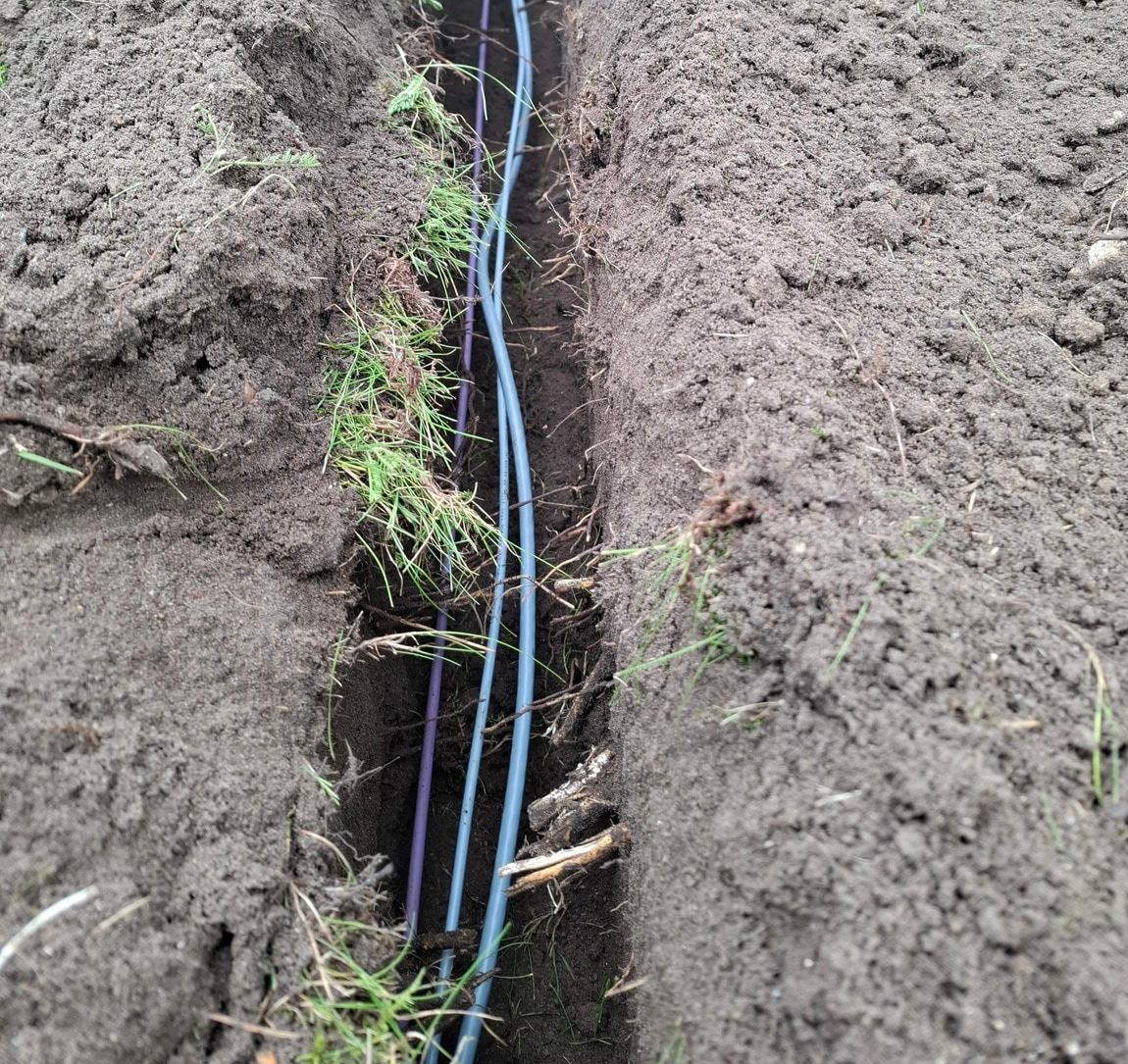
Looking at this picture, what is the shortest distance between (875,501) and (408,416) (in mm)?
1122

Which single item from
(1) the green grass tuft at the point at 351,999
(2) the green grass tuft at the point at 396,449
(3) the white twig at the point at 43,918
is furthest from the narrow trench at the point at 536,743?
(3) the white twig at the point at 43,918

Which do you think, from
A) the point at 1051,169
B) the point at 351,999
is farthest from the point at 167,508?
the point at 1051,169

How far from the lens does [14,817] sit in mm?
1215

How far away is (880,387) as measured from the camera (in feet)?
5.23

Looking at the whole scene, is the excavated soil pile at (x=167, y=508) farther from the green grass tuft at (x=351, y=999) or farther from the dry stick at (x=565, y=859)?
the dry stick at (x=565, y=859)

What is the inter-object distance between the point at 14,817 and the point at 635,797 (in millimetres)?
1035

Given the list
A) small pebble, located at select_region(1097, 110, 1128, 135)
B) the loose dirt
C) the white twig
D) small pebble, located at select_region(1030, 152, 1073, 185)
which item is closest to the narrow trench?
the loose dirt

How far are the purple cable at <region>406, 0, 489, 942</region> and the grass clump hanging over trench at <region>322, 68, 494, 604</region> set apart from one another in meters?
0.04

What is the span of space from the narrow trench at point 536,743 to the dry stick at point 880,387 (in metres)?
0.68

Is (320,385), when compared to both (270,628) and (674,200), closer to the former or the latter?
(270,628)

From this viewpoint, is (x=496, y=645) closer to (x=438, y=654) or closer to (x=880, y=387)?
(x=438, y=654)

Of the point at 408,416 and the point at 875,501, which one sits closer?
the point at 875,501

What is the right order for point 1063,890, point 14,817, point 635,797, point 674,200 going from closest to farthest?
point 1063,890 < point 14,817 < point 635,797 < point 674,200

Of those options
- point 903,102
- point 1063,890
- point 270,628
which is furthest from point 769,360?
point 270,628
